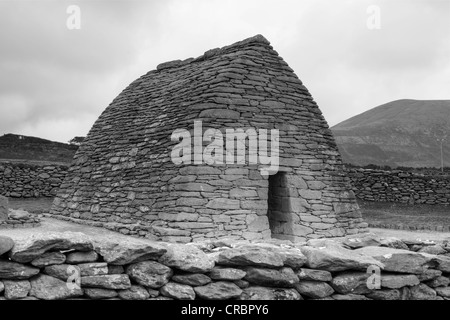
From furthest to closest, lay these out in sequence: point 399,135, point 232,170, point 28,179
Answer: point 399,135
point 28,179
point 232,170

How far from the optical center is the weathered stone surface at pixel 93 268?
3.92 metres

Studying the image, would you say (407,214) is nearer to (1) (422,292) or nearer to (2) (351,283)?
(1) (422,292)

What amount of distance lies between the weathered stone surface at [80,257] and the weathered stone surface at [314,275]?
177cm

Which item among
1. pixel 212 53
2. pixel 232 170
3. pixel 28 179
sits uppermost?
→ pixel 212 53

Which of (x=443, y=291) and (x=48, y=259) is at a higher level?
(x=48, y=259)

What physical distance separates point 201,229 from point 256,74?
4.12 metres

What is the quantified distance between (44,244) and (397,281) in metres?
3.09

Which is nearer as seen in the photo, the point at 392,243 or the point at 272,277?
the point at 272,277

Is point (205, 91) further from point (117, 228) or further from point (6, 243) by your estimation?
point (6, 243)

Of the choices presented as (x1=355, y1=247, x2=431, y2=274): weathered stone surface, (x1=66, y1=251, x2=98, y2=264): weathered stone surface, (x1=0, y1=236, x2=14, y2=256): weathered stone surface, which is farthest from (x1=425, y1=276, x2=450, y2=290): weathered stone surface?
(x1=0, y1=236, x2=14, y2=256): weathered stone surface

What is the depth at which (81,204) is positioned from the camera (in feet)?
49.9

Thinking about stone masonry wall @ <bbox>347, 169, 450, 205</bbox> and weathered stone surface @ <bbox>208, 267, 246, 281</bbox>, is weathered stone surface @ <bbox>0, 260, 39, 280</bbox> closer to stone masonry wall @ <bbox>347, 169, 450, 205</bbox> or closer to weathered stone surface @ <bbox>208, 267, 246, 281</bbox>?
weathered stone surface @ <bbox>208, 267, 246, 281</bbox>

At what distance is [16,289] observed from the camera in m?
3.68

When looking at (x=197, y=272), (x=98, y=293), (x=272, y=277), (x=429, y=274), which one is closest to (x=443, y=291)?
(x=429, y=274)
